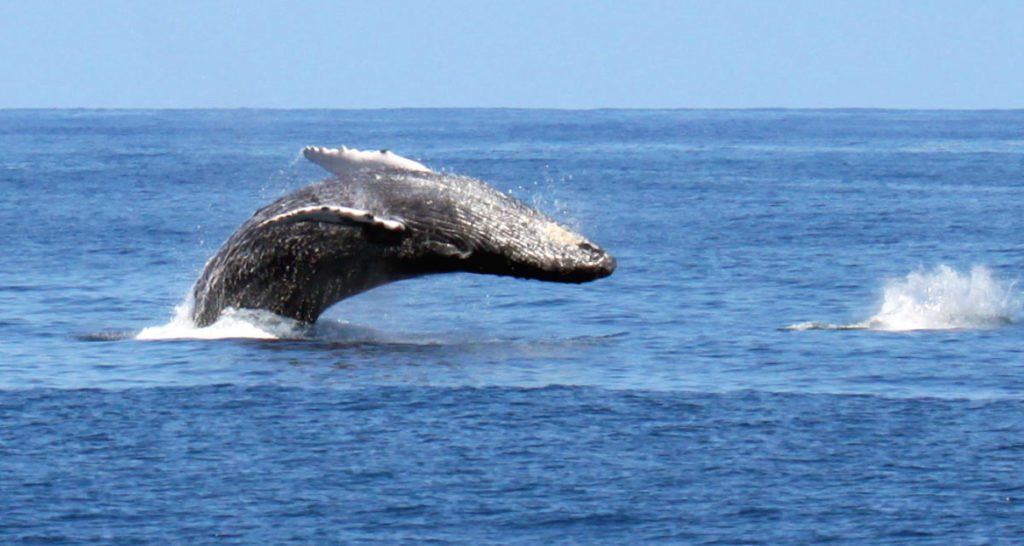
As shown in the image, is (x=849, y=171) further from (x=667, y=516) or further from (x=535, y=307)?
(x=667, y=516)

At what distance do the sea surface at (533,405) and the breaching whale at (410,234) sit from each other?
973 millimetres

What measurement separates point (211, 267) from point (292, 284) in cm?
94

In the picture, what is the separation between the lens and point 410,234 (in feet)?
63.0

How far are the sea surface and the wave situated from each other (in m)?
0.08

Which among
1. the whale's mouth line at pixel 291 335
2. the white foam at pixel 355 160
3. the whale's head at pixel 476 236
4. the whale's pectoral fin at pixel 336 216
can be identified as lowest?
the whale's mouth line at pixel 291 335

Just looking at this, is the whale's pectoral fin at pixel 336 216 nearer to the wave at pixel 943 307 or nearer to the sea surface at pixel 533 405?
the sea surface at pixel 533 405

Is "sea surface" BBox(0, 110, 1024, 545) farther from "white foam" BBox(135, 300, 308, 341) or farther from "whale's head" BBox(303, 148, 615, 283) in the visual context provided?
"whale's head" BBox(303, 148, 615, 283)

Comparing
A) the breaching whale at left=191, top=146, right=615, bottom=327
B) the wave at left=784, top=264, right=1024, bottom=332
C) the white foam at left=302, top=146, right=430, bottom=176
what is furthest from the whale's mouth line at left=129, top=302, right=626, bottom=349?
the wave at left=784, top=264, right=1024, bottom=332

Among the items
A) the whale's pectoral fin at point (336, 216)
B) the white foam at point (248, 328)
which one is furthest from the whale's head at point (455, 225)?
the white foam at point (248, 328)

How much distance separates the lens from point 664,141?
121438 millimetres

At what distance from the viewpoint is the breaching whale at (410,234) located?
19141mm

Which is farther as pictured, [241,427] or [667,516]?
[241,427]

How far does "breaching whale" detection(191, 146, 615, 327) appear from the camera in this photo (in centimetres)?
1914

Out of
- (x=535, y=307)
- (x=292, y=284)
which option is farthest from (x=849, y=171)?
(x=292, y=284)
